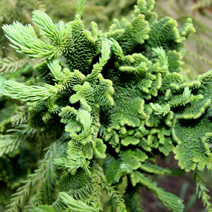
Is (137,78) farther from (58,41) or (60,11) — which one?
(60,11)

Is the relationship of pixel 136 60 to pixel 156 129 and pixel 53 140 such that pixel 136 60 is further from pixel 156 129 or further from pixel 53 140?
pixel 53 140

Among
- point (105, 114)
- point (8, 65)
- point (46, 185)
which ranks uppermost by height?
point (105, 114)

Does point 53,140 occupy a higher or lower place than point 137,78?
lower

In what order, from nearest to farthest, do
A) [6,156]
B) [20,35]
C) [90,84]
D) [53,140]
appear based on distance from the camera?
[20,35] < [90,84] < [53,140] < [6,156]

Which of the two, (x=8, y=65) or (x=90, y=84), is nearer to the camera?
(x=90, y=84)

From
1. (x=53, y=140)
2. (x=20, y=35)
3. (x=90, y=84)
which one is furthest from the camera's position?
(x=53, y=140)

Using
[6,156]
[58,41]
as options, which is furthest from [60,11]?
[6,156]

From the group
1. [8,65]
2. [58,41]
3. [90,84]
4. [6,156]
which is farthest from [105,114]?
[6,156]
